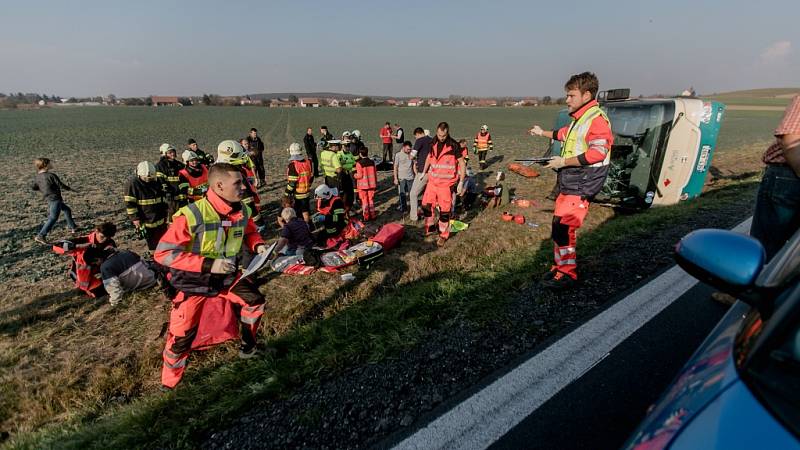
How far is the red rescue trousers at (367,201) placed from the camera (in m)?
8.35

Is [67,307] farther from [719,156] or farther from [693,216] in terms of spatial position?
[719,156]

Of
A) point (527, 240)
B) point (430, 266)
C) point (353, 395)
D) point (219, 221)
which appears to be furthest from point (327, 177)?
point (353, 395)

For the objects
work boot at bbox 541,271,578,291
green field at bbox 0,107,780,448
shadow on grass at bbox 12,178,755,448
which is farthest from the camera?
work boot at bbox 541,271,578,291

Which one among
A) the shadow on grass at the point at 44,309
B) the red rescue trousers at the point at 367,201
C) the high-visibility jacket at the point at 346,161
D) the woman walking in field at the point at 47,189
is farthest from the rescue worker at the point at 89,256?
the red rescue trousers at the point at 367,201

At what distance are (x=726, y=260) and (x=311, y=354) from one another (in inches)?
109

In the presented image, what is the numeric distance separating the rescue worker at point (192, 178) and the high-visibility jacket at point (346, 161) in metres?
2.82

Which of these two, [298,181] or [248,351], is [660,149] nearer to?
[298,181]

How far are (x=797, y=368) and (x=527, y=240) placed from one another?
17.9 feet

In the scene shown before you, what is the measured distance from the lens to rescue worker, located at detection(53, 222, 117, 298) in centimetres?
509

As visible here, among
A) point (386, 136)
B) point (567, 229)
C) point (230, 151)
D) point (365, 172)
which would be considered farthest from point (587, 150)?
point (386, 136)

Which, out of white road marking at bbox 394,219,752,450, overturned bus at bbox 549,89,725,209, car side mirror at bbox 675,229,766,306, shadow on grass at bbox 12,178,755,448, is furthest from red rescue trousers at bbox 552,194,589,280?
overturned bus at bbox 549,89,725,209

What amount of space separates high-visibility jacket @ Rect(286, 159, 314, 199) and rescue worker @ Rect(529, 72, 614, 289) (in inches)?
193

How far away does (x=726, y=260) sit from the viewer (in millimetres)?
1389

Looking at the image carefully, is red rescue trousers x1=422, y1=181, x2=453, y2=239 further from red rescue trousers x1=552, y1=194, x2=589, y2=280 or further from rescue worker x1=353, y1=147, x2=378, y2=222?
red rescue trousers x1=552, y1=194, x2=589, y2=280
